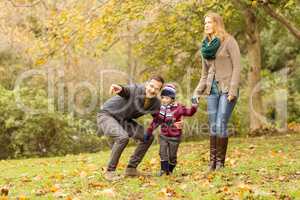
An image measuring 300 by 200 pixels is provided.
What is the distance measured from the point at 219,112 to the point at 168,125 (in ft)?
2.61

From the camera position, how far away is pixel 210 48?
8.72 m

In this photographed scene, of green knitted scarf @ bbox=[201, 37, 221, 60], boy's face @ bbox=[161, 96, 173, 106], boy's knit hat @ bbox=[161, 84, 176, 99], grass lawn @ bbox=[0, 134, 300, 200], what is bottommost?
grass lawn @ bbox=[0, 134, 300, 200]

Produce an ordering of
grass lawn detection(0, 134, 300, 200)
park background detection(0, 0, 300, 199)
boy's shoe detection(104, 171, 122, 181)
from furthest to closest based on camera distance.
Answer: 1. park background detection(0, 0, 300, 199)
2. boy's shoe detection(104, 171, 122, 181)
3. grass lawn detection(0, 134, 300, 200)

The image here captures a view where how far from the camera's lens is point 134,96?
8586mm

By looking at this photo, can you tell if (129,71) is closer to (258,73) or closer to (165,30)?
(258,73)

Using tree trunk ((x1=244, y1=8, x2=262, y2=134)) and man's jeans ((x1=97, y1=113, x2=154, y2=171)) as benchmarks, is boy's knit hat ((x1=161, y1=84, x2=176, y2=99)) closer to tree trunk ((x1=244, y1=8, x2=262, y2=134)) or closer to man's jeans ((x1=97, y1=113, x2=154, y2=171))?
man's jeans ((x1=97, y1=113, x2=154, y2=171))

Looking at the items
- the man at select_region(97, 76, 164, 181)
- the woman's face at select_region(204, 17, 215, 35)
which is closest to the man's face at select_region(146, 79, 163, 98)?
the man at select_region(97, 76, 164, 181)

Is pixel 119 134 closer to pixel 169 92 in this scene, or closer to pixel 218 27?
pixel 169 92

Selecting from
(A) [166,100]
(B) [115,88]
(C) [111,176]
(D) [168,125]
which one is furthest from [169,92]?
(C) [111,176]

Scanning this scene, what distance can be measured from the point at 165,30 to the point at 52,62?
8310 millimetres

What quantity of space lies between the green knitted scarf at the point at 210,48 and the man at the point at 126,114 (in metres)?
0.78

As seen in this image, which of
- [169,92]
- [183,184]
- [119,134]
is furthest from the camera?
[169,92]

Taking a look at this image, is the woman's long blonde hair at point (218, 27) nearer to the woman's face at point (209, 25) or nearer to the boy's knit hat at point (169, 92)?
the woman's face at point (209, 25)

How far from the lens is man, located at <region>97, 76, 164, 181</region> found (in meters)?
8.48
